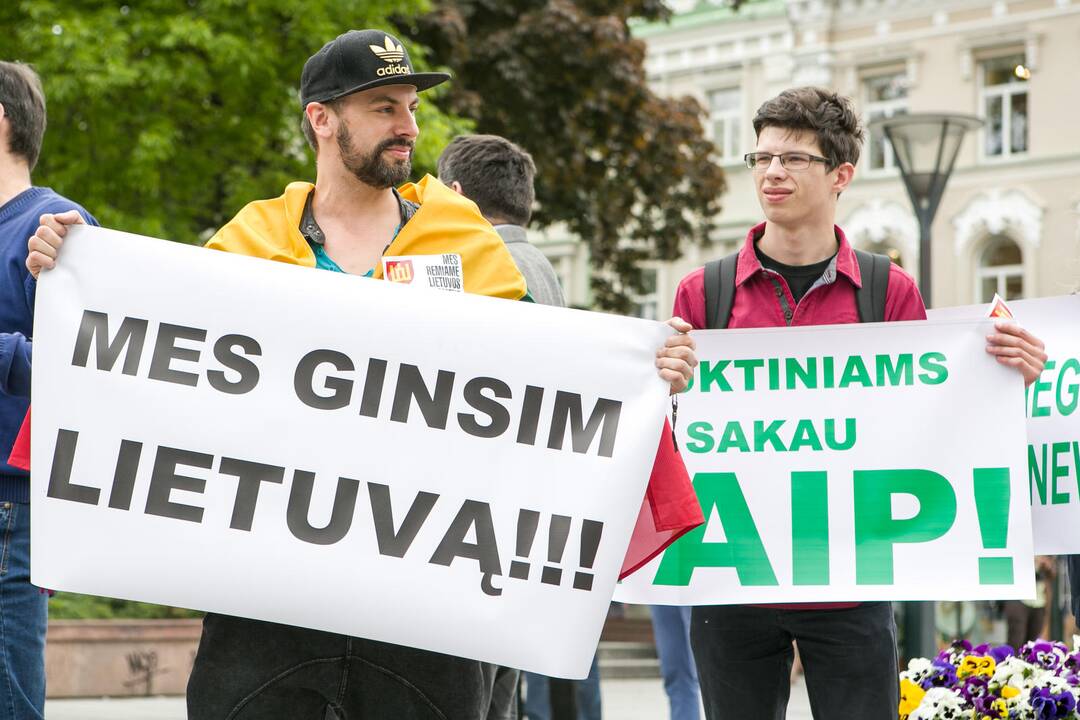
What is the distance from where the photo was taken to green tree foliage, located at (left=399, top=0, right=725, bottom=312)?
18750mm

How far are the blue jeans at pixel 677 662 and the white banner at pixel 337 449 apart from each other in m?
3.16

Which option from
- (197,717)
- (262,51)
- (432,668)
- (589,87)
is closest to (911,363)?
(432,668)

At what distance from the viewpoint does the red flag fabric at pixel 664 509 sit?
11.4ft

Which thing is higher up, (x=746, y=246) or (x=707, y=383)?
(x=746, y=246)

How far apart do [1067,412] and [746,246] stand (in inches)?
54.1

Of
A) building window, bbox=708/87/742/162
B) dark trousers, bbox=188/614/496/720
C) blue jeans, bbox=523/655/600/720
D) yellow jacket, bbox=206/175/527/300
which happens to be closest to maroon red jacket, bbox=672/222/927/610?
yellow jacket, bbox=206/175/527/300

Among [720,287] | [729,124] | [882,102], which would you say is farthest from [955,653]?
[729,124]

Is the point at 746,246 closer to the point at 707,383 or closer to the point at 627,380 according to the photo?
the point at 707,383

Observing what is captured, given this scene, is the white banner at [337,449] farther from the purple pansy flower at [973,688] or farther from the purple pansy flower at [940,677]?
the purple pansy flower at [940,677]

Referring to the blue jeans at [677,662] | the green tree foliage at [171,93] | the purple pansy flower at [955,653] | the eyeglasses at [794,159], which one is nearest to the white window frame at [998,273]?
the green tree foliage at [171,93]

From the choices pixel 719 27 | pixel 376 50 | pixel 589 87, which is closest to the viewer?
pixel 376 50

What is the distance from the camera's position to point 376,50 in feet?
11.1

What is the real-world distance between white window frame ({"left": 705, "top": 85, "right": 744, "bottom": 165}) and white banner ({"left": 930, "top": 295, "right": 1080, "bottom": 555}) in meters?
29.0

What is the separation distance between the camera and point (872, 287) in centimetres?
422
